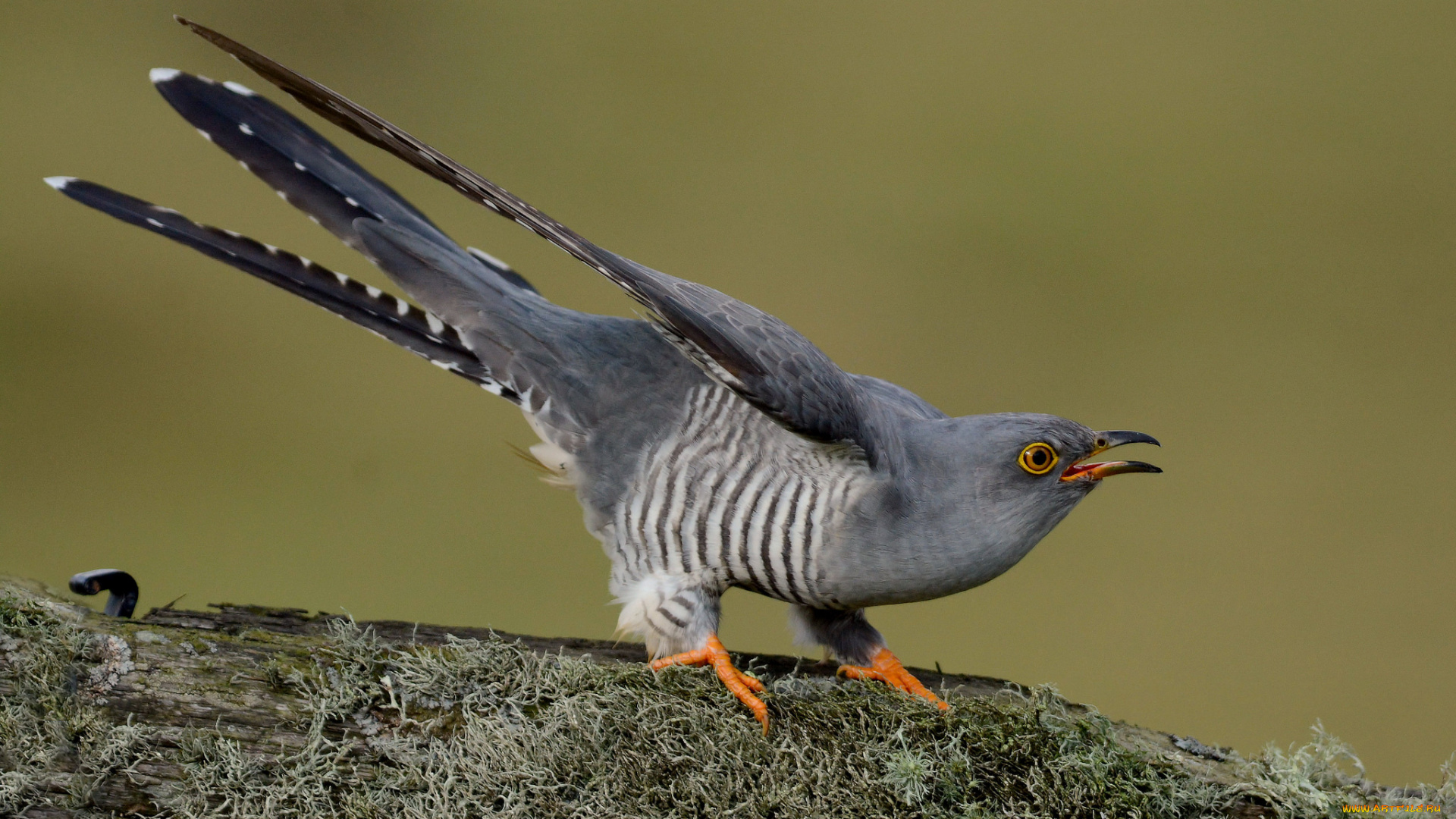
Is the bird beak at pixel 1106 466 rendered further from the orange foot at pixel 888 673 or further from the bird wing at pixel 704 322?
the orange foot at pixel 888 673

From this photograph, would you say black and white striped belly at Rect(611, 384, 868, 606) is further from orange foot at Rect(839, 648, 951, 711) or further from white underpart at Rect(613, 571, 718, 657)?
orange foot at Rect(839, 648, 951, 711)

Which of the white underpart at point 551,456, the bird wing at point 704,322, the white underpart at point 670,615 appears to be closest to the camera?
the bird wing at point 704,322

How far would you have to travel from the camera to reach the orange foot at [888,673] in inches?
63.4

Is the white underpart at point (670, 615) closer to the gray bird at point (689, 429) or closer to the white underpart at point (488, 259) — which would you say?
the gray bird at point (689, 429)

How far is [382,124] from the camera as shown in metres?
1.20

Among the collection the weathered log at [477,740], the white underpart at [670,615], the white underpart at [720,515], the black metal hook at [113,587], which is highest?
the white underpart at [720,515]

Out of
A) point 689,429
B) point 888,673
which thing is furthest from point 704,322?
point 888,673

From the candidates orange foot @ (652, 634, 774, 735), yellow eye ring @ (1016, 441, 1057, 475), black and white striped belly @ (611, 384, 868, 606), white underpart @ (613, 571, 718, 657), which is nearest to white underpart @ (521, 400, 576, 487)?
black and white striped belly @ (611, 384, 868, 606)

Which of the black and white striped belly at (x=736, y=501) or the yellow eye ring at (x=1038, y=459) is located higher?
the yellow eye ring at (x=1038, y=459)

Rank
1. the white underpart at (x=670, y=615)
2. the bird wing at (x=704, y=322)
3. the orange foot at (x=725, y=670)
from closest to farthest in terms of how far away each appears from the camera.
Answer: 1. the bird wing at (x=704, y=322)
2. the orange foot at (x=725, y=670)
3. the white underpart at (x=670, y=615)

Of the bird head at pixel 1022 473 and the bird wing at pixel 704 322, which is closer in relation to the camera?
the bird wing at pixel 704 322

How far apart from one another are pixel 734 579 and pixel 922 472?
308 millimetres

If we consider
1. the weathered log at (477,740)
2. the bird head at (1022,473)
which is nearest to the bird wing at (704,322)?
the bird head at (1022,473)

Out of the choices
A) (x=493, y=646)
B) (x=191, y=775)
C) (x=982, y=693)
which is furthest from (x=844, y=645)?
(x=191, y=775)
